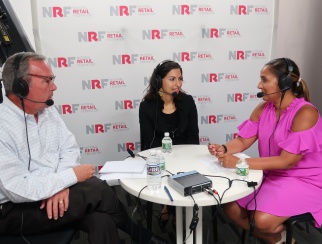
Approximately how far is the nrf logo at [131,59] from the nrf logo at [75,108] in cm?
50

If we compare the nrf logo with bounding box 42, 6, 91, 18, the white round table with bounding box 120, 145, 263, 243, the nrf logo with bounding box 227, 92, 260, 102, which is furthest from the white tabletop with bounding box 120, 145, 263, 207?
the nrf logo with bounding box 42, 6, 91, 18

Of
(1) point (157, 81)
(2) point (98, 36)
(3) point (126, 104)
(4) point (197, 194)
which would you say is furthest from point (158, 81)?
(4) point (197, 194)

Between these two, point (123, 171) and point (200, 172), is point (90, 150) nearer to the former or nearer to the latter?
point (123, 171)

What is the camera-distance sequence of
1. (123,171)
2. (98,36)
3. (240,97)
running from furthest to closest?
(240,97)
(98,36)
(123,171)

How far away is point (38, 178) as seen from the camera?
1472 mm

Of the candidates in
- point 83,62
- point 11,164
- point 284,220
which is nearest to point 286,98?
point 284,220

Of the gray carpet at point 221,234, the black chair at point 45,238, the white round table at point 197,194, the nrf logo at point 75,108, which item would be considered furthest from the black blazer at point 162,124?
the black chair at point 45,238

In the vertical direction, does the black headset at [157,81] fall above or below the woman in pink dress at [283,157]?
above

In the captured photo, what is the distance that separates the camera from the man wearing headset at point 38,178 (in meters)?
1.45

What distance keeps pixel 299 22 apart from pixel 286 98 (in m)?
1.98

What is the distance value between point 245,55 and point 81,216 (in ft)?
7.98

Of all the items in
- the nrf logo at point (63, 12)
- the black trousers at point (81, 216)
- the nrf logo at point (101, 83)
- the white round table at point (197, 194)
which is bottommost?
the black trousers at point (81, 216)

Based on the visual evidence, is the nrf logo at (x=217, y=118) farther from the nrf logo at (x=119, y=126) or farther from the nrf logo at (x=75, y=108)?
the nrf logo at (x=75, y=108)

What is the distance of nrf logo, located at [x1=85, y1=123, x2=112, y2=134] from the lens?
3039 millimetres
